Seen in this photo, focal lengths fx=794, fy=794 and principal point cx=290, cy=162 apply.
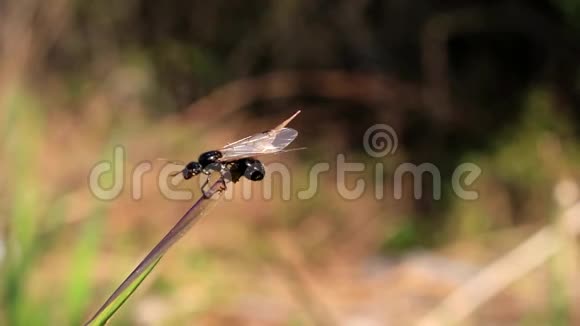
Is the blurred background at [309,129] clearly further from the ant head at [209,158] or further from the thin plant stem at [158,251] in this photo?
the thin plant stem at [158,251]

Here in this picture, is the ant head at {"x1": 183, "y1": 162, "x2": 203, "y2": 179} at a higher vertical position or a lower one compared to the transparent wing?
higher

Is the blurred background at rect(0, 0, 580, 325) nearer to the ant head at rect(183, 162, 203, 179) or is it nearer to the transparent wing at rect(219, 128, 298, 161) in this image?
the ant head at rect(183, 162, 203, 179)

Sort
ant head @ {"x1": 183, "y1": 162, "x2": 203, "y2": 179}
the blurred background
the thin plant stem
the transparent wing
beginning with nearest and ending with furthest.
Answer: the thin plant stem → the transparent wing → ant head @ {"x1": 183, "y1": 162, "x2": 203, "y2": 179} → the blurred background

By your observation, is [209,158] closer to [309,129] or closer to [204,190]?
[204,190]

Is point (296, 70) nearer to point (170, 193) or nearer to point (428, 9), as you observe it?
point (428, 9)

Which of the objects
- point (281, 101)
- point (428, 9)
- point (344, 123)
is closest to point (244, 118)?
point (281, 101)

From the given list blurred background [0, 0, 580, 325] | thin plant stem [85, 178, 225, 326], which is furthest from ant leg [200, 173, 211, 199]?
blurred background [0, 0, 580, 325]

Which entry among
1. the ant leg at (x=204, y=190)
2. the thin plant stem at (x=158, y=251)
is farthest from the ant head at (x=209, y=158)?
the thin plant stem at (x=158, y=251)
